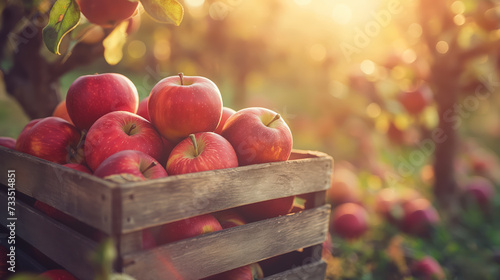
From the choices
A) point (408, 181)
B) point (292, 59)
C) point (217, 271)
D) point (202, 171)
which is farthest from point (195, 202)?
point (292, 59)

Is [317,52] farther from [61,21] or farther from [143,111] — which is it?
[61,21]

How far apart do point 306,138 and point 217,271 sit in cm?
407

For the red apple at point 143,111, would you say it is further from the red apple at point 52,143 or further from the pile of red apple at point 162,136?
the red apple at point 52,143

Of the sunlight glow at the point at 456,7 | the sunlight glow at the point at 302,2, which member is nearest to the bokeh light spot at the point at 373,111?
the sunlight glow at the point at 456,7

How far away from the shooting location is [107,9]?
1.45 metres

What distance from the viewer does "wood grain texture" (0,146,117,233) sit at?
3.23 feet

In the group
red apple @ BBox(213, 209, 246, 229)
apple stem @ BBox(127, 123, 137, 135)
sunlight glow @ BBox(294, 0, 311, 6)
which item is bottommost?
red apple @ BBox(213, 209, 246, 229)

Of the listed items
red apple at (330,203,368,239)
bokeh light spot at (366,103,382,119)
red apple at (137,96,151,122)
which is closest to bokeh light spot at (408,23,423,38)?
bokeh light spot at (366,103,382,119)

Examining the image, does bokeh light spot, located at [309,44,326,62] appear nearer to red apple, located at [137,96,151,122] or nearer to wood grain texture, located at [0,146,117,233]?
red apple, located at [137,96,151,122]

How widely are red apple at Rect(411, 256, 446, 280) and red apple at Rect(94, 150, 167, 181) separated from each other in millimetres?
1642

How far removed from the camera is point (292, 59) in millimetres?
5352

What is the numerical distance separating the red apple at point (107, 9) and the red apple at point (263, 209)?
2.62 ft

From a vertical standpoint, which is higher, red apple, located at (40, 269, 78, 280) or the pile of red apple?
the pile of red apple

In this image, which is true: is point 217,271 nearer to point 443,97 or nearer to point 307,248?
point 307,248
